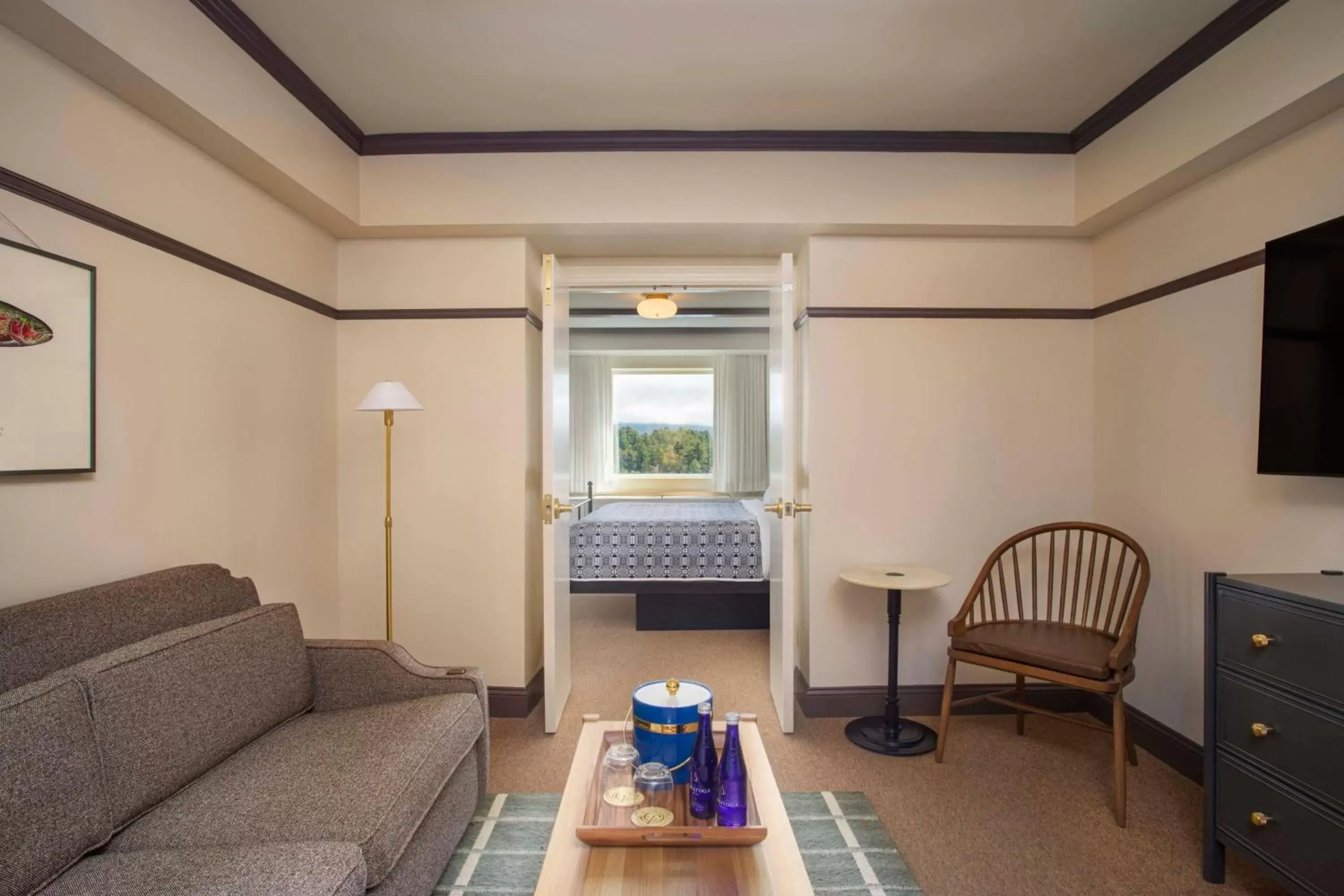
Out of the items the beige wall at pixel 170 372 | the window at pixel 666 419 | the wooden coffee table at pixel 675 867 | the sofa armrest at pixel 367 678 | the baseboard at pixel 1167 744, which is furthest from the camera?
the window at pixel 666 419

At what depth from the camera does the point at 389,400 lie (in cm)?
276

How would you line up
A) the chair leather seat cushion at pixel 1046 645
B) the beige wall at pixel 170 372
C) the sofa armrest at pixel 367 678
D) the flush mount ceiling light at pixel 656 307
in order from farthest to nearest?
Answer: the flush mount ceiling light at pixel 656 307 → the chair leather seat cushion at pixel 1046 645 → the sofa armrest at pixel 367 678 → the beige wall at pixel 170 372

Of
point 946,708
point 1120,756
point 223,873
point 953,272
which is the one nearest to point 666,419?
point 953,272

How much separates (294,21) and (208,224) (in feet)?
2.46

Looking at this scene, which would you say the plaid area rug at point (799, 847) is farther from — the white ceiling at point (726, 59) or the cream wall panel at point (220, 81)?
the white ceiling at point (726, 59)

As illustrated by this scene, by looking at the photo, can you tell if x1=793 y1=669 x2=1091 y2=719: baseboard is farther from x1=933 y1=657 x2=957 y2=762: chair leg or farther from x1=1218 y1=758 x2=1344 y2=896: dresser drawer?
x1=1218 y1=758 x2=1344 y2=896: dresser drawer

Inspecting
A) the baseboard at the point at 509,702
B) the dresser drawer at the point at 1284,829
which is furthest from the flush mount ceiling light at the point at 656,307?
the dresser drawer at the point at 1284,829

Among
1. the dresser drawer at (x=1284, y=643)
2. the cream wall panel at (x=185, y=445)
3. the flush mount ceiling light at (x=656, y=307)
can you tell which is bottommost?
the dresser drawer at (x=1284, y=643)

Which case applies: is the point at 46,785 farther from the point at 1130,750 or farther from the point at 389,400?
the point at 1130,750

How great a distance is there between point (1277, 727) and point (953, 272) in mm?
2225

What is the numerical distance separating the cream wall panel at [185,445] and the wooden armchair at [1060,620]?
2.83m

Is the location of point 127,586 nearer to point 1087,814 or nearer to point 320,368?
point 320,368

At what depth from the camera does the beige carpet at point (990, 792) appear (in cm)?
207

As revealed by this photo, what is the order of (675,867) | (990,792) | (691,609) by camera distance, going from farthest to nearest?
(691,609)
(990,792)
(675,867)
